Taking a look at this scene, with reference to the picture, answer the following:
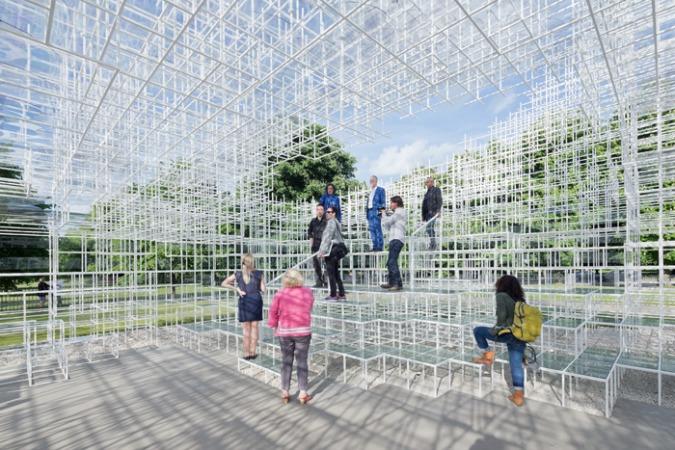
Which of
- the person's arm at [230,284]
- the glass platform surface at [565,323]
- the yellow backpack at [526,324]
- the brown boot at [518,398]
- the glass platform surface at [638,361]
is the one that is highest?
the person's arm at [230,284]

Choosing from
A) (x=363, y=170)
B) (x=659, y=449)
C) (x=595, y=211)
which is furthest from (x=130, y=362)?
(x=363, y=170)

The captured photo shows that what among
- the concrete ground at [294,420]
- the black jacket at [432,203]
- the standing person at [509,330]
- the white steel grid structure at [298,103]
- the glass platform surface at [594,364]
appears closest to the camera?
the concrete ground at [294,420]

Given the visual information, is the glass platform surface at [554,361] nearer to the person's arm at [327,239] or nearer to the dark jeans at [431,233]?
the dark jeans at [431,233]

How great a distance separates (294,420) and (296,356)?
0.73 meters

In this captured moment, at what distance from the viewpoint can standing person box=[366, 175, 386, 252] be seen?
7.54 meters

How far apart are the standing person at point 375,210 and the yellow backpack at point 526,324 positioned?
3.36 metres

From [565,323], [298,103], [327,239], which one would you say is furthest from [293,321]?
[298,103]

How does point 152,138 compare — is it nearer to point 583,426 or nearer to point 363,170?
point 583,426

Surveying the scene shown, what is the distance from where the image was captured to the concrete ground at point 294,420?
3.81 meters

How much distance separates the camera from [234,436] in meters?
3.97

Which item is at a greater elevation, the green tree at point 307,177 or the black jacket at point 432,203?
the green tree at point 307,177

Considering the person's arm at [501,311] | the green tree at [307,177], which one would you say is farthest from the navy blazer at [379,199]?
the green tree at [307,177]

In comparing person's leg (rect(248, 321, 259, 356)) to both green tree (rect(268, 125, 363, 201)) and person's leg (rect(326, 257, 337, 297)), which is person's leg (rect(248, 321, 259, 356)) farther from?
green tree (rect(268, 125, 363, 201))

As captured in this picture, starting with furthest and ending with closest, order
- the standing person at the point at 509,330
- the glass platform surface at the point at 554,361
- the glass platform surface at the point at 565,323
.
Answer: the glass platform surface at the point at 565,323 < the glass platform surface at the point at 554,361 < the standing person at the point at 509,330
